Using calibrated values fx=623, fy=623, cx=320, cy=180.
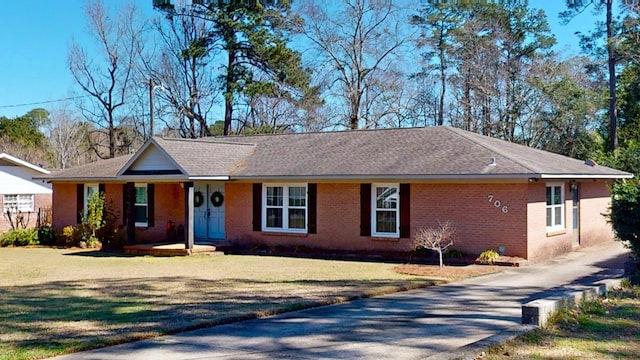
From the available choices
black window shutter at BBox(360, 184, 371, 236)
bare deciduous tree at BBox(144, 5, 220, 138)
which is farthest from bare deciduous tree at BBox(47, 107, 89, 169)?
black window shutter at BBox(360, 184, 371, 236)

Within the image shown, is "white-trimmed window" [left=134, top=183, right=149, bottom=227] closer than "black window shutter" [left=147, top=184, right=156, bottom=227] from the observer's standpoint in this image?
No

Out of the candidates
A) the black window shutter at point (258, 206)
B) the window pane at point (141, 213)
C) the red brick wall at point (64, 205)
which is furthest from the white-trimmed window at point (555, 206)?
the red brick wall at point (64, 205)

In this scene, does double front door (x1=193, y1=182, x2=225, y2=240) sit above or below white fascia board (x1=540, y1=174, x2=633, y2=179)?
below

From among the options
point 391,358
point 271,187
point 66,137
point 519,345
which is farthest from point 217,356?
point 66,137

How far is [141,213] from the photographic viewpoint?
2356 cm

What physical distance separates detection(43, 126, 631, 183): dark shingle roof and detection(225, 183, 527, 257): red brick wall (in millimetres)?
601

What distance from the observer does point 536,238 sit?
16719 millimetres

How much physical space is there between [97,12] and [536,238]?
103 ft

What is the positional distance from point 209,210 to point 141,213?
309 cm

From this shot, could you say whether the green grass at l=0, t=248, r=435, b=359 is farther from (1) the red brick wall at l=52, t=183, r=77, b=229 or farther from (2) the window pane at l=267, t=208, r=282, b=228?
(1) the red brick wall at l=52, t=183, r=77, b=229

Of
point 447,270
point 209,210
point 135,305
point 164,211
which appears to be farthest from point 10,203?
point 447,270

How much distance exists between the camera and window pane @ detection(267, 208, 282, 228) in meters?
20.6

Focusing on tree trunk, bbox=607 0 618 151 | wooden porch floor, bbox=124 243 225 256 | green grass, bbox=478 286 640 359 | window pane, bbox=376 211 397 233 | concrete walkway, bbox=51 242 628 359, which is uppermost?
tree trunk, bbox=607 0 618 151

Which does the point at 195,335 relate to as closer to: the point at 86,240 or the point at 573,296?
the point at 573,296
